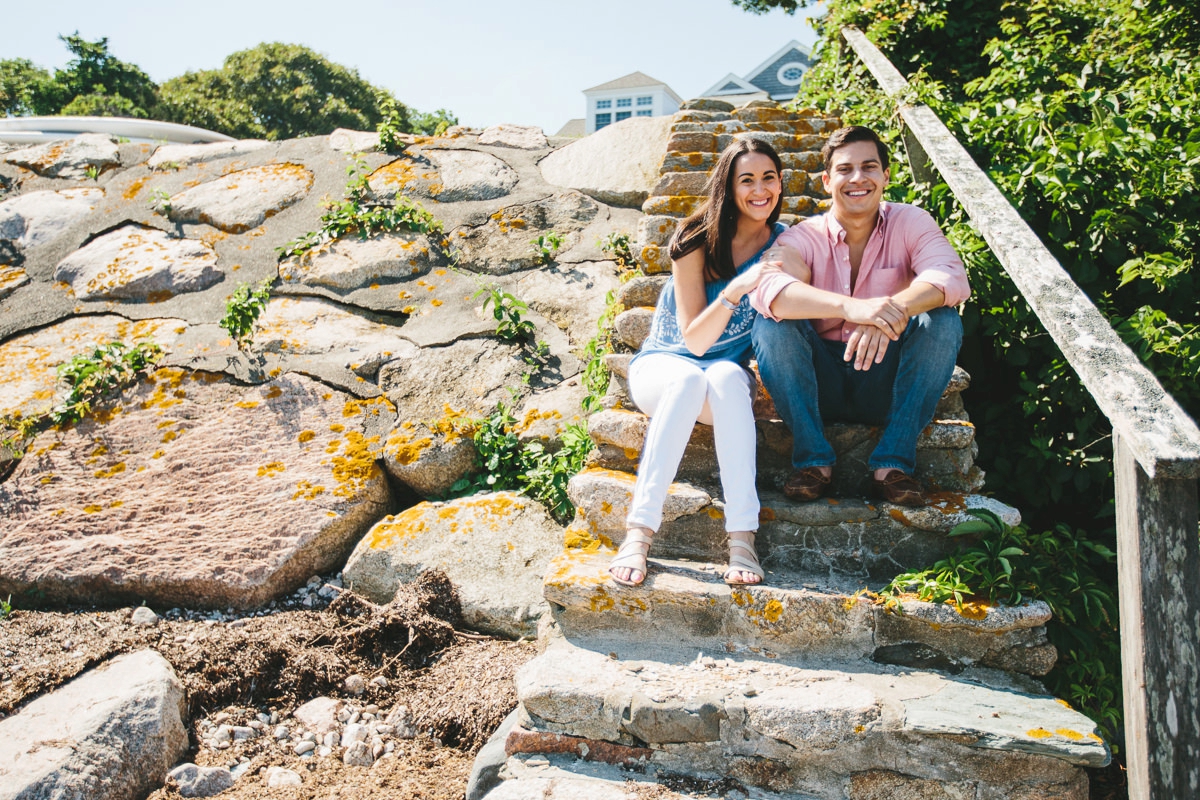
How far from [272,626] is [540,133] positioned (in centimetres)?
312

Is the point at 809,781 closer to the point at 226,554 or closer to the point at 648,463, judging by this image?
the point at 648,463

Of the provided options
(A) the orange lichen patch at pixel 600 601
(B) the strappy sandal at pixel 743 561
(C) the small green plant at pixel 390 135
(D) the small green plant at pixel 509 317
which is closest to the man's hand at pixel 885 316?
(B) the strappy sandal at pixel 743 561

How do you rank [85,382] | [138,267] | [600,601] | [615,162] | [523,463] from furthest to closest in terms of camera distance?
1. [615,162]
2. [138,267]
3. [85,382]
4. [523,463]
5. [600,601]

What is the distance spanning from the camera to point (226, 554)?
2.53m

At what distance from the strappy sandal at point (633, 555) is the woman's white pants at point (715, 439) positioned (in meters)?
0.03

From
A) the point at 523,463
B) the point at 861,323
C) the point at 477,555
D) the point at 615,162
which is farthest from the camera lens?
the point at 615,162

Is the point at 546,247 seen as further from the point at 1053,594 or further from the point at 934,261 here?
the point at 1053,594

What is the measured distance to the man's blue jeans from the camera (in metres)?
2.06

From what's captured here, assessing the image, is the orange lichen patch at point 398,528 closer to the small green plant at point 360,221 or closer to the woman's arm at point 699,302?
the woman's arm at point 699,302

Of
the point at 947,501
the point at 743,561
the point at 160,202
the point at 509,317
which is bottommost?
the point at 743,561

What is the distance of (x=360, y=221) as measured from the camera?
363cm

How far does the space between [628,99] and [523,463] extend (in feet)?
60.2

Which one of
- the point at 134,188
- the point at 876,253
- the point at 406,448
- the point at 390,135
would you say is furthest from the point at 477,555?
the point at 134,188

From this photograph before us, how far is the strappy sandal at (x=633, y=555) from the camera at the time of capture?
191 cm
